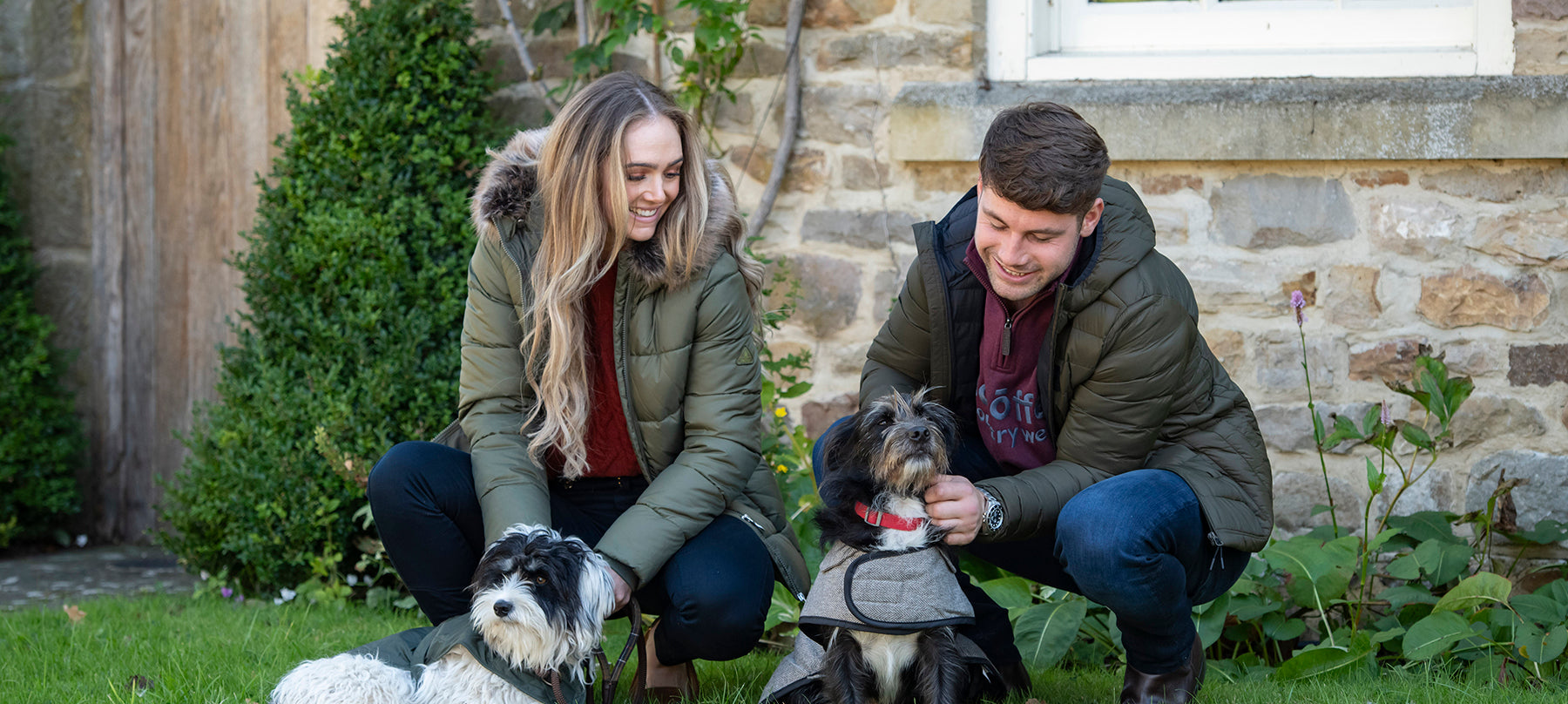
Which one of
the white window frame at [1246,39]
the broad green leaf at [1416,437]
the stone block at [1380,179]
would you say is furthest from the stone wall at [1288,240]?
the broad green leaf at [1416,437]

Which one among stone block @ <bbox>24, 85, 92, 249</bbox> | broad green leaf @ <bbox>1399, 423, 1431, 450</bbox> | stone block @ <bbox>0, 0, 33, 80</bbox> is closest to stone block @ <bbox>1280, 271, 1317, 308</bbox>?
broad green leaf @ <bbox>1399, 423, 1431, 450</bbox>

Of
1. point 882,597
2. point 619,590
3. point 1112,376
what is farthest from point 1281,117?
point 619,590

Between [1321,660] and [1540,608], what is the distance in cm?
65

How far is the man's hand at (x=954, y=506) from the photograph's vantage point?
2.77m

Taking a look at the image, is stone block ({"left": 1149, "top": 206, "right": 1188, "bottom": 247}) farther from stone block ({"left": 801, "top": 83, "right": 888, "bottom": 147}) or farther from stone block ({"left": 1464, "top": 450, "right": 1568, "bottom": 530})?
stone block ({"left": 1464, "top": 450, "right": 1568, "bottom": 530})

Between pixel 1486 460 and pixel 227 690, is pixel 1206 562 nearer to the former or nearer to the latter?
pixel 1486 460

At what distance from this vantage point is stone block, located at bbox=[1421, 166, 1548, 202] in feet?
13.4

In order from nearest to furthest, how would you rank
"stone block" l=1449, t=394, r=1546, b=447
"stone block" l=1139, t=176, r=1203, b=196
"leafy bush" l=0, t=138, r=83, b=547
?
"stone block" l=1449, t=394, r=1546, b=447
"stone block" l=1139, t=176, r=1203, b=196
"leafy bush" l=0, t=138, r=83, b=547

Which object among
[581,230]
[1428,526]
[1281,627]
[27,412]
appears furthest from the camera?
[27,412]

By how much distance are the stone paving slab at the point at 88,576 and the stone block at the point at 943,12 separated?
357 cm

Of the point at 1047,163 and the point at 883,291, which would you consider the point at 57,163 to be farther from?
the point at 1047,163

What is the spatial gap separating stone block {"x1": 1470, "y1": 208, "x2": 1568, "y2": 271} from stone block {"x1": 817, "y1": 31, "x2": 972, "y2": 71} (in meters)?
1.86

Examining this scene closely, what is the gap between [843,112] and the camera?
4.71 metres

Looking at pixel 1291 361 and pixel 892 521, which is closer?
pixel 892 521
